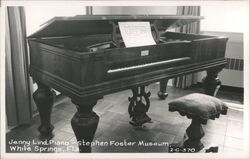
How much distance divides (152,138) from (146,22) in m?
0.89

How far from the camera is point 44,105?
1.81 meters

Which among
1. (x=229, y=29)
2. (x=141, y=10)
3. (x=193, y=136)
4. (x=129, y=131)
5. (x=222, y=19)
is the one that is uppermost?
(x=141, y=10)

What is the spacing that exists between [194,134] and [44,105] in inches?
40.9

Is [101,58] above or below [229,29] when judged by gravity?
below

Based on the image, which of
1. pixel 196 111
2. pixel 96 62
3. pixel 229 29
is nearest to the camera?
pixel 96 62

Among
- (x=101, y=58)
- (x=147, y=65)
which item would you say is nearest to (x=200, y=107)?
(x=147, y=65)

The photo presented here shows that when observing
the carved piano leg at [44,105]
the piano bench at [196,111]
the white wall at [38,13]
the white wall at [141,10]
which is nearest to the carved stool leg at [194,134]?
the piano bench at [196,111]

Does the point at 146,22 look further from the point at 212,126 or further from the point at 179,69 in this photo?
the point at 212,126

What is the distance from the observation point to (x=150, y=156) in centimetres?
146

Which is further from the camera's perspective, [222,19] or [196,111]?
[222,19]

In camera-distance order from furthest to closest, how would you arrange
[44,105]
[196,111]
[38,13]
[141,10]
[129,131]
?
[141,10]
[38,13]
[129,131]
[44,105]
[196,111]

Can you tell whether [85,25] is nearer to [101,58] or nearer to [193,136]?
[101,58]

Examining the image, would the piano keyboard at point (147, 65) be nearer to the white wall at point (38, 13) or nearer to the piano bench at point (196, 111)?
the piano bench at point (196, 111)

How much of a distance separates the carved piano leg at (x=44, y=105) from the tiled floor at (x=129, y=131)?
0.06 metres
